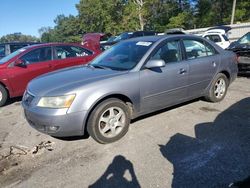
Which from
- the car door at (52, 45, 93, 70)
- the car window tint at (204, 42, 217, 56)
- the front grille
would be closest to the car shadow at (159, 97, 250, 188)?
the car window tint at (204, 42, 217, 56)

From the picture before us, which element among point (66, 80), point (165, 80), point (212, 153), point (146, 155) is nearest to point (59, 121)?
point (66, 80)

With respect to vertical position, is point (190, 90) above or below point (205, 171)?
above

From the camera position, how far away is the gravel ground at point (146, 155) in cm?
348

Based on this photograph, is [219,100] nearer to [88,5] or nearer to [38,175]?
[38,175]

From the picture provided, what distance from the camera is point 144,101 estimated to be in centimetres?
483

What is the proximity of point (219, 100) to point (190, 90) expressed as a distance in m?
1.14

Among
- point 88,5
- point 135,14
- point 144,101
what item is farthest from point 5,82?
point 88,5

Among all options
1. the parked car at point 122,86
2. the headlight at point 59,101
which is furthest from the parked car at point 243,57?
the headlight at point 59,101

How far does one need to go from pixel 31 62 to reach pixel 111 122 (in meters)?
4.06

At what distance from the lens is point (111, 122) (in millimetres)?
4516

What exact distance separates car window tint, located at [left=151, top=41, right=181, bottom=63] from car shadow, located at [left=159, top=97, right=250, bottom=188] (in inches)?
50.2

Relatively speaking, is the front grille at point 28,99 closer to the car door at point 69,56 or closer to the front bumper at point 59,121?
the front bumper at point 59,121

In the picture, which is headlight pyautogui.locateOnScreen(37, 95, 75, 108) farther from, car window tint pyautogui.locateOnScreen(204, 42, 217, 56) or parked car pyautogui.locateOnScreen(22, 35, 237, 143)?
car window tint pyautogui.locateOnScreen(204, 42, 217, 56)

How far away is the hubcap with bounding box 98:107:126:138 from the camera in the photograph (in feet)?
14.6
